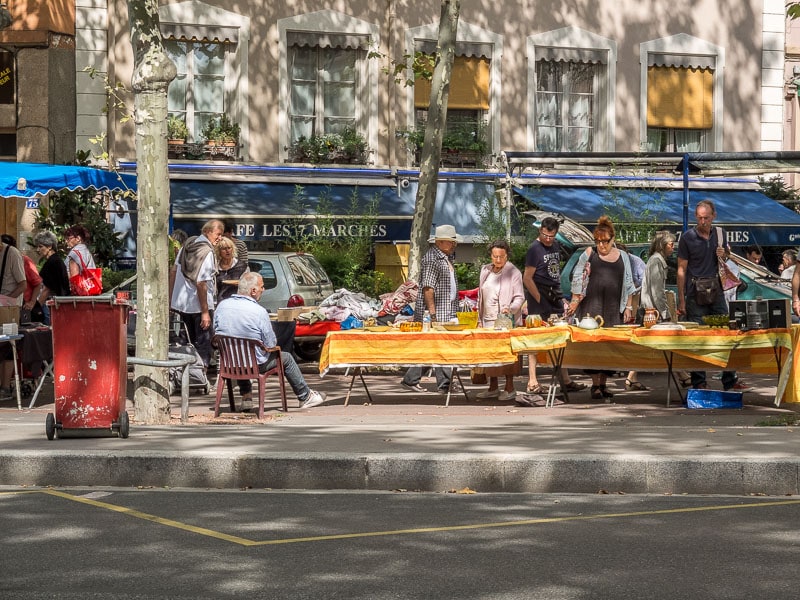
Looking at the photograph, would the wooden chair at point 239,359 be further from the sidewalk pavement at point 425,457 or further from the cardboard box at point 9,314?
the cardboard box at point 9,314

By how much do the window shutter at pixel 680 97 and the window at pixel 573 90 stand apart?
3.08ft

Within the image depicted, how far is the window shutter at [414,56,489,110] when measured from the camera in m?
26.0

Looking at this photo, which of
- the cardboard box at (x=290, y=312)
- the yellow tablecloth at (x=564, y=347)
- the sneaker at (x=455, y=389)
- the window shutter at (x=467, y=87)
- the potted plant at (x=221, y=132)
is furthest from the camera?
the window shutter at (x=467, y=87)

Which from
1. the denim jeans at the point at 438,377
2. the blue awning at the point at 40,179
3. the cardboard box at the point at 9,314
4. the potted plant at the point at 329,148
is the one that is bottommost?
the denim jeans at the point at 438,377

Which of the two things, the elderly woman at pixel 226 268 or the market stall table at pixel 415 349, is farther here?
the elderly woman at pixel 226 268

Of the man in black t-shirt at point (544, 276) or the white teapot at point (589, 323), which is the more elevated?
the man in black t-shirt at point (544, 276)

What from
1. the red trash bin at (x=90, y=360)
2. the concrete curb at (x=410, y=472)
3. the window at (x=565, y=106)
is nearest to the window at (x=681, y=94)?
the window at (x=565, y=106)

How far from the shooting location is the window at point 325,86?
2559 centimetres

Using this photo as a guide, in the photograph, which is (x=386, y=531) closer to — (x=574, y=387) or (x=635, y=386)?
(x=574, y=387)

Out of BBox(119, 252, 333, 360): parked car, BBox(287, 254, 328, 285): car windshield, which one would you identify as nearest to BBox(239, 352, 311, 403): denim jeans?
BBox(119, 252, 333, 360): parked car

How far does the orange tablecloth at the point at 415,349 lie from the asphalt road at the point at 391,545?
14.1ft

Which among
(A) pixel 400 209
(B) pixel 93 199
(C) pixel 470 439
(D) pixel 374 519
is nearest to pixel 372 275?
(A) pixel 400 209

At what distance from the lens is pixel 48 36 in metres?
23.9

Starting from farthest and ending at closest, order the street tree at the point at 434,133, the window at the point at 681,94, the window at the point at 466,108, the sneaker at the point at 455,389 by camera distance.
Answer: the window at the point at 681,94 < the window at the point at 466,108 < the street tree at the point at 434,133 < the sneaker at the point at 455,389
